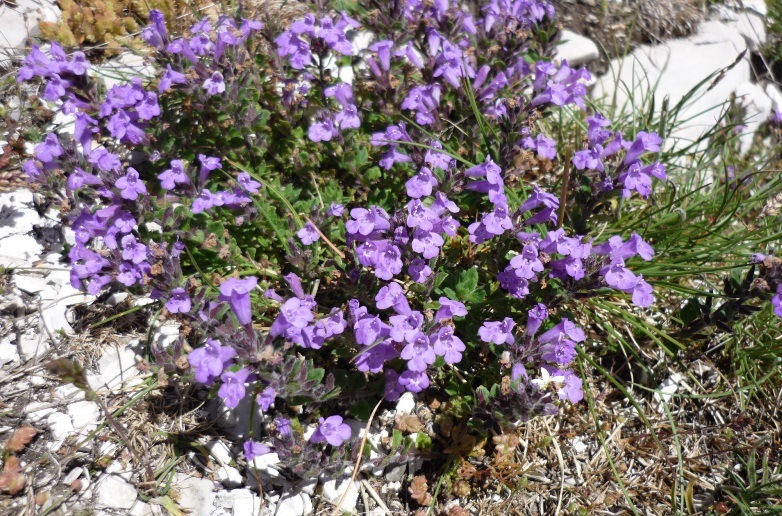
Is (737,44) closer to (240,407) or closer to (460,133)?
(460,133)

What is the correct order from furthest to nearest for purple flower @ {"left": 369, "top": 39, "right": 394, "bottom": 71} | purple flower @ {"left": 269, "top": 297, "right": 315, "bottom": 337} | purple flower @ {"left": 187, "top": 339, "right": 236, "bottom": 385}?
purple flower @ {"left": 369, "top": 39, "right": 394, "bottom": 71} → purple flower @ {"left": 269, "top": 297, "right": 315, "bottom": 337} → purple flower @ {"left": 187, "top": 339, "right": 236, "bottom": 385}

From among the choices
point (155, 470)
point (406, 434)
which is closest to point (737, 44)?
point (406, 434)

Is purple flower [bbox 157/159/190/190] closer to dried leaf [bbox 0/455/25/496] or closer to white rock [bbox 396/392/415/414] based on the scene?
dried leaf [bbox 0/455/25/496]

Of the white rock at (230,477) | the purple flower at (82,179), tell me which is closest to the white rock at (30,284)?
the purple flower at (82,179)

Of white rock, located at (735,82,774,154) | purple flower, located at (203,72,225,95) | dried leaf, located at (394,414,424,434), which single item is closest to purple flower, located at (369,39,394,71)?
purple flower, located at (203,72,225,95)

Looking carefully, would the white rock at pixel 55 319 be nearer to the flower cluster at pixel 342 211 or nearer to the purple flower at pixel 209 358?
the flower cluster at pixel 342 211

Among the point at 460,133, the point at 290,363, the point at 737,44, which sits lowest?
the point at 290,363
